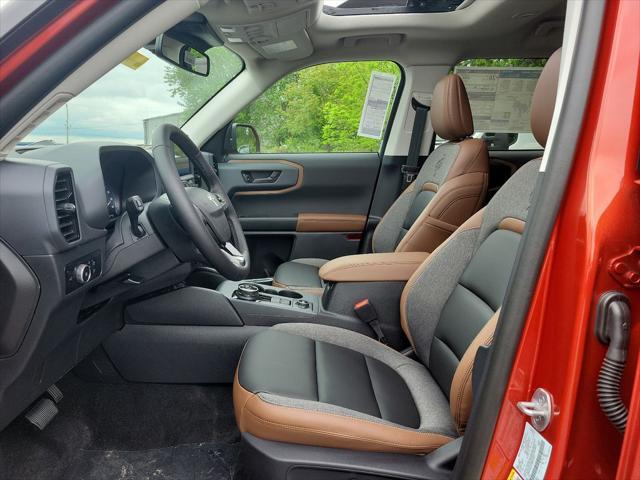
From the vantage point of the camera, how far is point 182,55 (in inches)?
69.0

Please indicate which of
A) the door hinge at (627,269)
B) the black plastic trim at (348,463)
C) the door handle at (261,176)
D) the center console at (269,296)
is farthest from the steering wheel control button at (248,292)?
the door hinge at (627,269)

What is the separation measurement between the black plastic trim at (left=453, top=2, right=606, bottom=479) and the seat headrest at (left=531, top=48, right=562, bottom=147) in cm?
21

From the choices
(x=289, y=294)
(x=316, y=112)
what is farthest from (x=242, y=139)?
(x=289, y=294)

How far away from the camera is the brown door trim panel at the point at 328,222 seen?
2.82 metres

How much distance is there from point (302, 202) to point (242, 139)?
19.0 inches

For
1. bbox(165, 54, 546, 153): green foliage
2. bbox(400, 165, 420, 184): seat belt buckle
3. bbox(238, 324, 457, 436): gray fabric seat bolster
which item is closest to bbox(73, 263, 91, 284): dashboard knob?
bbox(238, 324, 457, 436): gray fabric seat bolster

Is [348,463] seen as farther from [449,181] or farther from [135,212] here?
[449,181]

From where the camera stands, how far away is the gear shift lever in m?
1.26

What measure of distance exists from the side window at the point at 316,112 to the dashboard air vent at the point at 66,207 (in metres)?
1.70

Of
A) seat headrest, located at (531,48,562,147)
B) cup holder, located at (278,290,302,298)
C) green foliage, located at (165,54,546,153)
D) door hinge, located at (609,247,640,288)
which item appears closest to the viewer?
door hinge, located at (609,247,640,288)

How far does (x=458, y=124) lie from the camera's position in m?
2.11

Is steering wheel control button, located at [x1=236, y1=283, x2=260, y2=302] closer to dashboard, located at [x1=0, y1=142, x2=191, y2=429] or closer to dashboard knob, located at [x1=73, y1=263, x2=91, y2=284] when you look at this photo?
dashboard, located at [x1=0, y1=142, x2=191, y2=429]

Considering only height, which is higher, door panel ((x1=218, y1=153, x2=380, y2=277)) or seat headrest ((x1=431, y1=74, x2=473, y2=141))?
seat headrest ((x1=431, y1=74, x2=473, y2=141))

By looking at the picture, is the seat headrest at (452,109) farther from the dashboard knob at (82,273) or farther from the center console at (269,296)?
the dashboard knob at (82,273)
